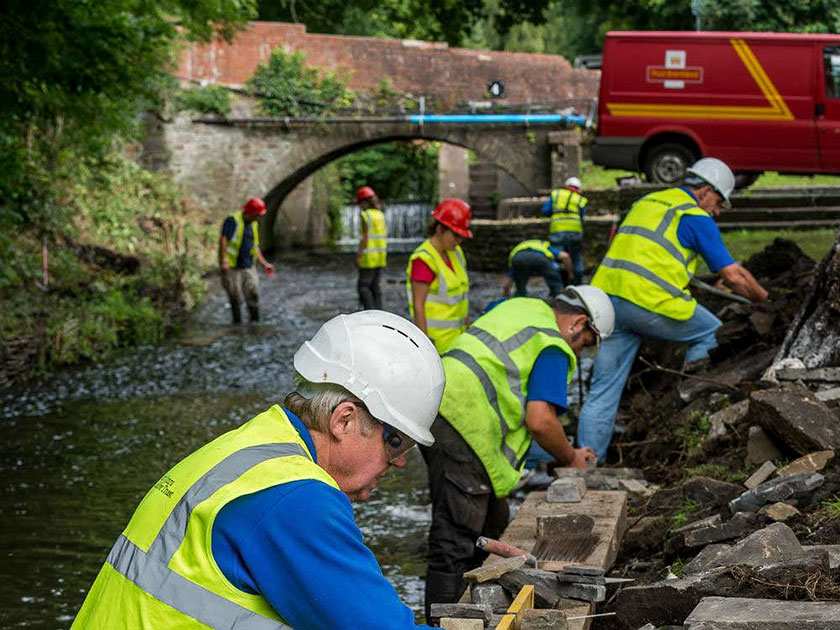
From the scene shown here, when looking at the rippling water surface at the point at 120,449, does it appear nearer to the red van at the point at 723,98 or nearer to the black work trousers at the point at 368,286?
the black work trousers at the point at 368,286

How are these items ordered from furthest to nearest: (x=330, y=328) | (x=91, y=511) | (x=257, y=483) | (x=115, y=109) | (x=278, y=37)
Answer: (x=278, y=37) < (x=115, y=109) < (x=91, y=511) < (x=330, y=328) < (x=257, y=483)

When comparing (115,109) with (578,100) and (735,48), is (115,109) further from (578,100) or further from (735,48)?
(578,100)

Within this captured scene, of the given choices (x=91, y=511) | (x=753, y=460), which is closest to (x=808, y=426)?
(x=753, y=460)

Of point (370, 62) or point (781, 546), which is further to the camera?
point (370, 62)

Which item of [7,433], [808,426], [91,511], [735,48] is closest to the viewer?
[808,426]

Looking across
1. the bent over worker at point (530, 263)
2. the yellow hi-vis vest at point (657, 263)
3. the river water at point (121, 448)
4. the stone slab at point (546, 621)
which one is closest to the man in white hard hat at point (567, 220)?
the river water at point (121, 448)

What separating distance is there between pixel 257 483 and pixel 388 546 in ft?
17.4

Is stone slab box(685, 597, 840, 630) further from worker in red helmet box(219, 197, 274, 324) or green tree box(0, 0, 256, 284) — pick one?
worker in red helmet box(219, 197, 274, 324)

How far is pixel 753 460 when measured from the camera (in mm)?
6121

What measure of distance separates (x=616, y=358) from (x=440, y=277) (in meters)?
1.32

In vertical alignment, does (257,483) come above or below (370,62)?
below

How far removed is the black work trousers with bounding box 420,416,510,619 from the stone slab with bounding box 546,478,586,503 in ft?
0.96

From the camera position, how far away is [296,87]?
28.4m

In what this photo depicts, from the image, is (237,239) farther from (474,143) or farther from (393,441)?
(474,143)
